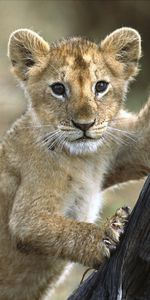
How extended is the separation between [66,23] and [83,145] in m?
9.38

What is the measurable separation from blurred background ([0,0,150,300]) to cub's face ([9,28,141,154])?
6834 millimetres

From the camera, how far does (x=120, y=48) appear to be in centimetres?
704

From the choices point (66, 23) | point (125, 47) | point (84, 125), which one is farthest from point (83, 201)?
point (66, 23)

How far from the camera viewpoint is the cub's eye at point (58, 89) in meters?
6.68

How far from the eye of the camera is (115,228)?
5.92 meters

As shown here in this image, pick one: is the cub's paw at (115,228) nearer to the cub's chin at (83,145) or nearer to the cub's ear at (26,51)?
the cub's chin at (83,145)

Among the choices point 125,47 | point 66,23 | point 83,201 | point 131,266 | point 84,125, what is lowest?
point 131,266

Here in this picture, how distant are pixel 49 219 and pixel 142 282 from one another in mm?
1105

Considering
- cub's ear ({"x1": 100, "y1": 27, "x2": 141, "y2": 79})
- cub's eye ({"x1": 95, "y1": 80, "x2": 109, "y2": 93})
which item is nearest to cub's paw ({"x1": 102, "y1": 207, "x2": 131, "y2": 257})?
cub's eye ({"x1": 95, "y1": 80, "x2": 109, "y2": 93})

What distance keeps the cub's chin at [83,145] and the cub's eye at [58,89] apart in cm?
33

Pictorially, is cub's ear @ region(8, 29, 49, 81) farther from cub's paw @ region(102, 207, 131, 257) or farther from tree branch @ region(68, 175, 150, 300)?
tree branch @ region(68, 175, 150, 300)

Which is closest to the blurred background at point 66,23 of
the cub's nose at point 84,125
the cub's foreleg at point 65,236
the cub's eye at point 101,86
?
the cub's eye at point 101,86

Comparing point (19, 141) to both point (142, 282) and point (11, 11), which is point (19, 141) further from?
point (11, 11)

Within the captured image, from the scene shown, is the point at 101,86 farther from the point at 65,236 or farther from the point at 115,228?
the point at 115,228
